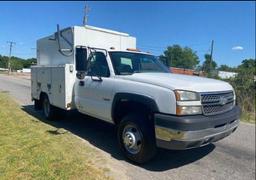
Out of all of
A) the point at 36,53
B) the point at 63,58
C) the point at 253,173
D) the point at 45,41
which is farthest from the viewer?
the point at 36,53

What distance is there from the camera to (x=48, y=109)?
8.32 m

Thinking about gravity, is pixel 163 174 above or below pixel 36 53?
below

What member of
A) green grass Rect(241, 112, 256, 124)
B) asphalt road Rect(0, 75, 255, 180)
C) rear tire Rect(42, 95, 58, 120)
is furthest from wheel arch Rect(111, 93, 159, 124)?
green grass Rect(241, 112, 256, 124)

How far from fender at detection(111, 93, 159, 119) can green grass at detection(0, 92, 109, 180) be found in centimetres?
108

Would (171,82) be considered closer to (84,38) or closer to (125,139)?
(125,139)

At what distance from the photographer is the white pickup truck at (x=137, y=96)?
4332 mm

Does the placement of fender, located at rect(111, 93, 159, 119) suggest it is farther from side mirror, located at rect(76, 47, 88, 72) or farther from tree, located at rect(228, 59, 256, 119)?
tree, located at rect(228, 59, 256, 119)

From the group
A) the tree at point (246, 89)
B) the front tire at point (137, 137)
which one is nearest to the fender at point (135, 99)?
the front tire at point (137, 137)

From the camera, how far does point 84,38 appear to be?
7.02 m

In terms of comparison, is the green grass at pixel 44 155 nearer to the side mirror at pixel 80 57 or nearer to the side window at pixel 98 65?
the side window at pixel 98 65

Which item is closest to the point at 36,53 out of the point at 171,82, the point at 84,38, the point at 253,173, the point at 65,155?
the point at 84,38

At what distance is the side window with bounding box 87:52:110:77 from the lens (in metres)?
5.85

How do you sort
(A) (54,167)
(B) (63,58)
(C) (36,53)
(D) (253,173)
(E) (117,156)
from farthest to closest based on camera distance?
(C) (36,53), (B) (63,58), (E) (117,156), (D) (253,173), (A) (54,167)

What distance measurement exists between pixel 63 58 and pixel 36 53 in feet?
8.49
